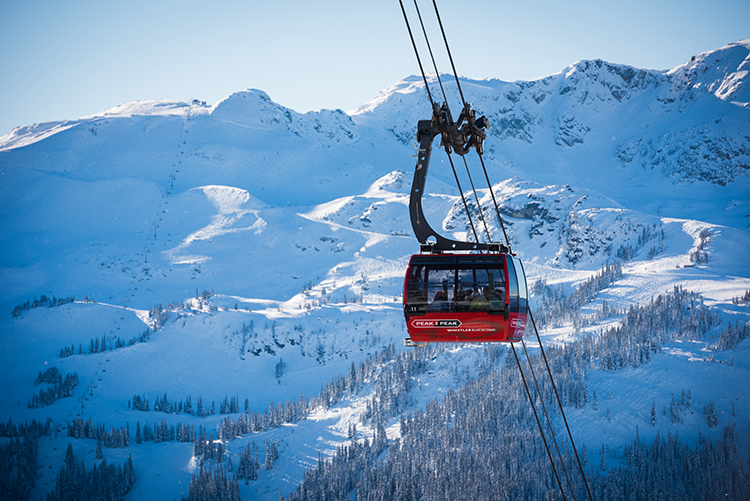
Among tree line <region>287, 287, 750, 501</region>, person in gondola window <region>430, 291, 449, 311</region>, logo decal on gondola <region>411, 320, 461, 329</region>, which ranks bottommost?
tree line <region>287, 287, 750, 501</region>

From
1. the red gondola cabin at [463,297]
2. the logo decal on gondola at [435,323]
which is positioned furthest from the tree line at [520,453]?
the logo decal on gondola at [435,323]

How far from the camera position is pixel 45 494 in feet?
418

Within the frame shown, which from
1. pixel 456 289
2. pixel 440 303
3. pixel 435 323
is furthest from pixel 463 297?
pixel 435 323

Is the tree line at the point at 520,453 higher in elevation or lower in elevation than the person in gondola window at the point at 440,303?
lower

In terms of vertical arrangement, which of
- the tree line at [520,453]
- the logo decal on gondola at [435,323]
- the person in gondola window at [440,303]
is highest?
the person in gondola window at [440,303]

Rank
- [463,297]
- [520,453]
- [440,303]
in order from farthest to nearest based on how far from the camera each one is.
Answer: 1. [520,453]
2. [463,297]
3. [440,303]

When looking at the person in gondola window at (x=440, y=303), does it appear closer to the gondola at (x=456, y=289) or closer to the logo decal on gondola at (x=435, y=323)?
the gondola at (x=456, y=289)

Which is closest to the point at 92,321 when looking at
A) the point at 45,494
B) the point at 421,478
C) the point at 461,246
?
the point at 45,494

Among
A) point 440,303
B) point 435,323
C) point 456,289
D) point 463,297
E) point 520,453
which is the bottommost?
point 520,453

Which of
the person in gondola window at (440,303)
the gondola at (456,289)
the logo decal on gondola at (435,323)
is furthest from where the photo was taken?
the person in gondola window at (440,303)

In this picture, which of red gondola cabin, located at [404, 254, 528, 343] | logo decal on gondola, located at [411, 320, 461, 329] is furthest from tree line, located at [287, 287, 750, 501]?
logo decal on gondola, located at [411, 320, 461, 329]

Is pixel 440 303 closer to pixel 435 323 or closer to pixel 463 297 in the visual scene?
pixel 435 323

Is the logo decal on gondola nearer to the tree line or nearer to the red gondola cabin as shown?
the red gondola cabin

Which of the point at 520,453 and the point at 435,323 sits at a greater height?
the point at 435,323
